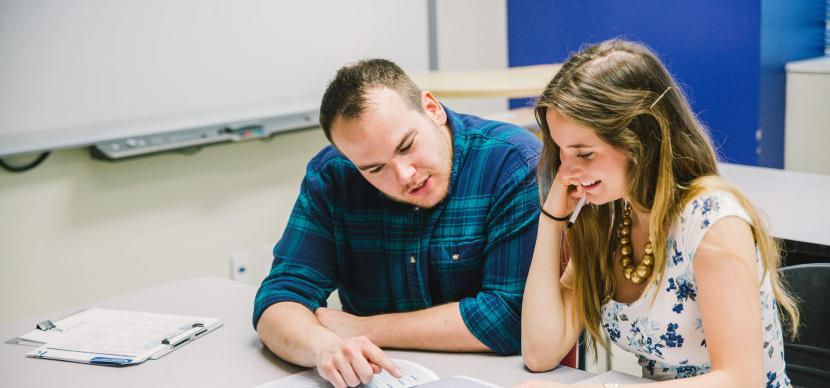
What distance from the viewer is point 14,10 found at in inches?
89.3

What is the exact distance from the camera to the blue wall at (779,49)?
2.95m

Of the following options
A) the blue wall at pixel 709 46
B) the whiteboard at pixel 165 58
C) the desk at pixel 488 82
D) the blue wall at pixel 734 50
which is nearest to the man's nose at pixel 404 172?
the desk at pixel 488 82

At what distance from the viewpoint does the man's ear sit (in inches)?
63.4

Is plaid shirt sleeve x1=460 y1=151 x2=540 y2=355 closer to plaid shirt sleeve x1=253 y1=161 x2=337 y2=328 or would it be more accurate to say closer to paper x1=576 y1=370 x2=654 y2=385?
paper x1=576 y1=370 x2=654 y2=385

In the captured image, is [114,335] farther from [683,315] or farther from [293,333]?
[683,315]

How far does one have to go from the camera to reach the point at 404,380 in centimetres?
130

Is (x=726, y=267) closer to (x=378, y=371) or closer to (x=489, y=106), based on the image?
(x=378, y=371)

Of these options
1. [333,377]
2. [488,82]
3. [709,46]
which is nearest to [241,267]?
[488,82]

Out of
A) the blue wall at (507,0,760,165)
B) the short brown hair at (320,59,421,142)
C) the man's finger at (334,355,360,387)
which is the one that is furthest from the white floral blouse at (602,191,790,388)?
the blue wall at (507,0,760,165)

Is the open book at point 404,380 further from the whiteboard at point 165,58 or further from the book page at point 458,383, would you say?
the whiteboard at point 165,58

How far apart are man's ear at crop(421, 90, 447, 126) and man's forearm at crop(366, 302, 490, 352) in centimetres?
37

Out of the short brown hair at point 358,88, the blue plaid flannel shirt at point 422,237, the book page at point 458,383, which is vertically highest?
the short brown hair at point 358,88

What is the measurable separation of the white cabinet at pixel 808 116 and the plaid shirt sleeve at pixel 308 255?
2051 millimetres

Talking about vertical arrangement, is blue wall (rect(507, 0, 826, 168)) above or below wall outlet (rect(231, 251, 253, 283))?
above
